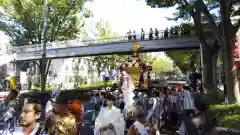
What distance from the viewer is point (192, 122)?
570 cm

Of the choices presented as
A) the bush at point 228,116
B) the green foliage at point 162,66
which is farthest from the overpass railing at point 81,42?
the green foliage at point 162,66

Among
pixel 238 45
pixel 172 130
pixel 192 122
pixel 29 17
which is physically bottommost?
pixel 172 130

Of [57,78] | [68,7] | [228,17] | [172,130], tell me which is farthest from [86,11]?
[172,130]

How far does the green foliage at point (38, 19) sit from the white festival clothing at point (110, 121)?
95.9 ft

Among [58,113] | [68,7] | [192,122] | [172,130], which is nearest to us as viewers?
[58,113]

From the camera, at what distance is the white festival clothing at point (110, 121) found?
5844mm

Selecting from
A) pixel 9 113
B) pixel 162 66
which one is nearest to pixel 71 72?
pixel 162 66

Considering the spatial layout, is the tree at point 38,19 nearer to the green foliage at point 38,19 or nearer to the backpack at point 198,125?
the green foliage at point 38,19

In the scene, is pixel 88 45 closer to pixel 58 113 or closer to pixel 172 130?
pixel 172 130

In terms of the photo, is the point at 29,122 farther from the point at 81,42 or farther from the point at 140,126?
the point at 81,42

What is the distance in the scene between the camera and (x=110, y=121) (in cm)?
597

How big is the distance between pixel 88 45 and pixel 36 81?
1353 centimetres

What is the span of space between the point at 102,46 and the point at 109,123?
30.6 meters

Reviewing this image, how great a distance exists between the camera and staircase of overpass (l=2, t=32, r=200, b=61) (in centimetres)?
3097
